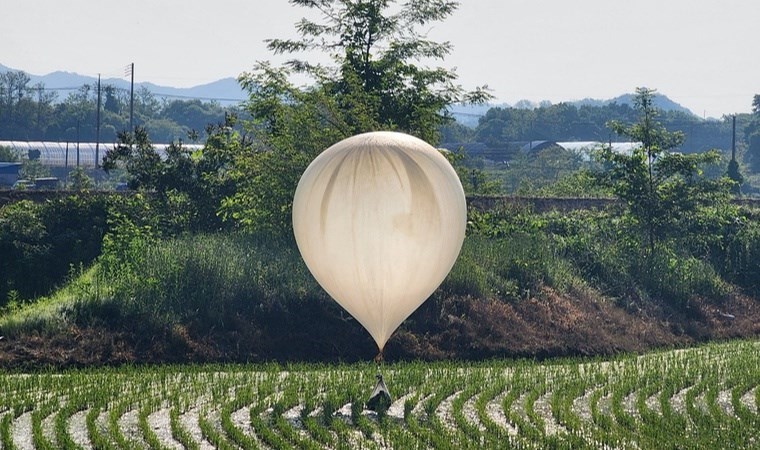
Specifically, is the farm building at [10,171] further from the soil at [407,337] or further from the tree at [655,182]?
the soil at [407,337]

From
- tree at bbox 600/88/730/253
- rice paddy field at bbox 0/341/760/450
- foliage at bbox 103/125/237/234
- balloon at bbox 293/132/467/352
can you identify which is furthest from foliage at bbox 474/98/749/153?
balloon at bbox 293/132/467/352

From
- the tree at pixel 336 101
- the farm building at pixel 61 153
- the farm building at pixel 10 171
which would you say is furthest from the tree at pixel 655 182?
the farm building at pixel 61 153

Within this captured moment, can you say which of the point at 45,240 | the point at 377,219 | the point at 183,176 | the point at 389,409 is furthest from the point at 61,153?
the point at 377,219

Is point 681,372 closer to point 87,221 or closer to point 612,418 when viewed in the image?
point 612,418

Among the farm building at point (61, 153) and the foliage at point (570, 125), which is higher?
the foliage at point (570, 125)

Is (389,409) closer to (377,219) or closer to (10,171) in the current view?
(377,219)
